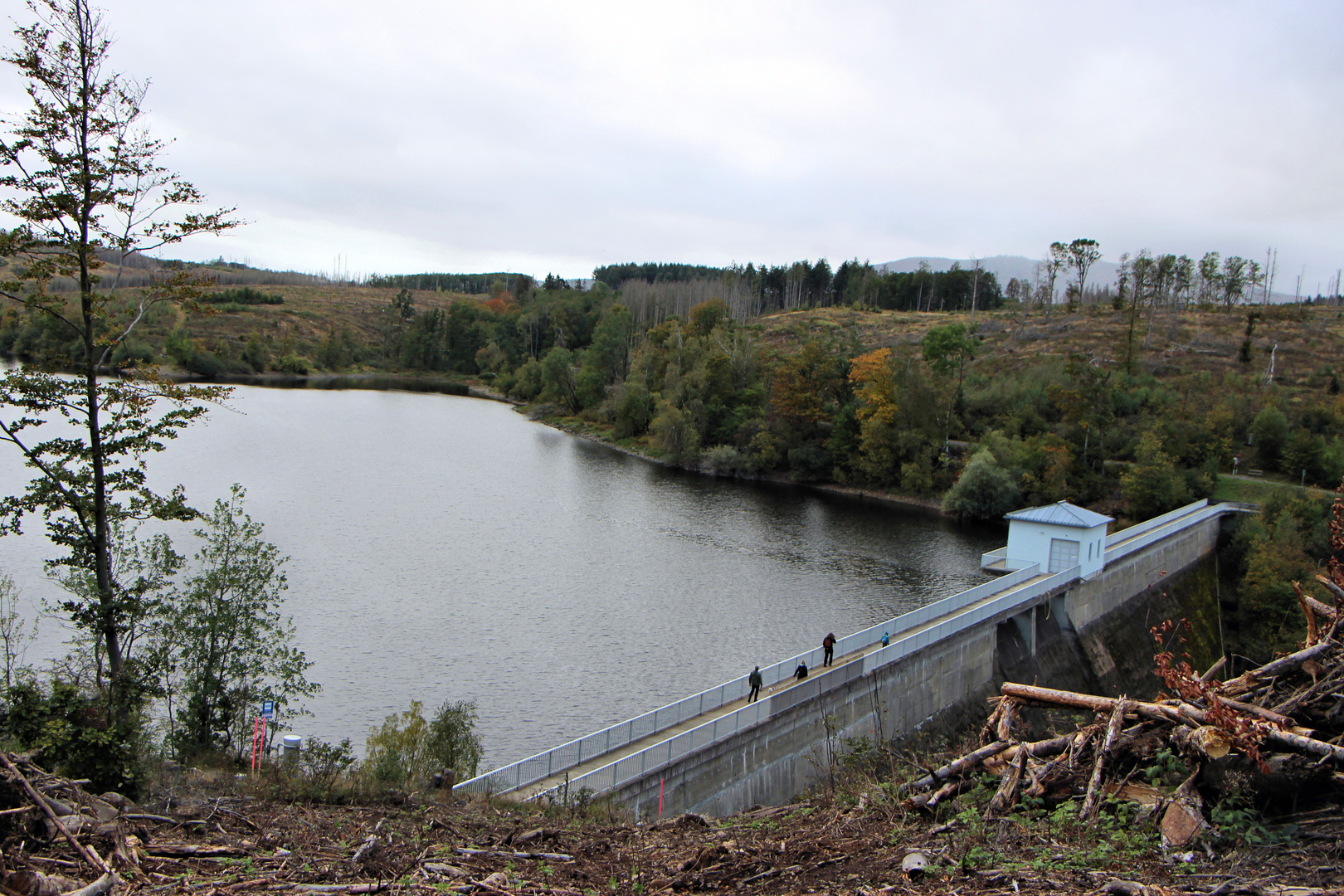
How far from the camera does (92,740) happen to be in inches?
403

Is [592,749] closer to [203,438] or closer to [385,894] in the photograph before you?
[385,894]

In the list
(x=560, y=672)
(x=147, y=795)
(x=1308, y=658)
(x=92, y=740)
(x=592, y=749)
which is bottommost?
(x=560, y=672)

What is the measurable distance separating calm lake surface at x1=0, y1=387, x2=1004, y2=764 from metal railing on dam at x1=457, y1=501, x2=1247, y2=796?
5.04m

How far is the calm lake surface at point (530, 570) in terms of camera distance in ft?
87.4

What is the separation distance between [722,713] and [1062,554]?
73.2 feet

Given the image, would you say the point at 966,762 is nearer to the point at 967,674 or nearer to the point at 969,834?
the point at 969,834

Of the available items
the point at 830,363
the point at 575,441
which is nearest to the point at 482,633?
the point at 830,363

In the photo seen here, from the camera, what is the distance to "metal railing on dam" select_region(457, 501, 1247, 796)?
16.1 metres

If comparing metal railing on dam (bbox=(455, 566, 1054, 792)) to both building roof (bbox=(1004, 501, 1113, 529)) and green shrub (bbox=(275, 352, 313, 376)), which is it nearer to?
building roof (bbox=(1004, 501, 1113, 529))

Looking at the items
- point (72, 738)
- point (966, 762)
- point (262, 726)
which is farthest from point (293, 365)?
point (966, 762)

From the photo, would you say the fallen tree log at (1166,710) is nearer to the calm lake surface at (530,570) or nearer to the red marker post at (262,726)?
the red marker post at (262,726)

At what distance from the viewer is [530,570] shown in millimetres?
39281

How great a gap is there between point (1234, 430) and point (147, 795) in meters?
75.4

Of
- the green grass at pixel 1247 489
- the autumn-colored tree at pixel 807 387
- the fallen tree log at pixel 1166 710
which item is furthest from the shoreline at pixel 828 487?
the fallen tree log at pixel 1166 710
